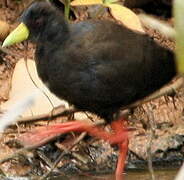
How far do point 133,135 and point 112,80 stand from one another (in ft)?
4.40

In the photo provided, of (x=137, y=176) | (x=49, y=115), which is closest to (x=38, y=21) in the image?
(x=49, y=115)

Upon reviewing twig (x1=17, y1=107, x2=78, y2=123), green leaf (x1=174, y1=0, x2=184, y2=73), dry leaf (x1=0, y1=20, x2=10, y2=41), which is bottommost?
twig (x1=17, y1=107, x2=78, y2=123)

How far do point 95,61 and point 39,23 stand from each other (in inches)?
16.1

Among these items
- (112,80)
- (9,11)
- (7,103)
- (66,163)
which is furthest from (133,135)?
(9,11)

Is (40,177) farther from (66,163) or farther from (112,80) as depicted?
(112,80)

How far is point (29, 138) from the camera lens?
3.69m

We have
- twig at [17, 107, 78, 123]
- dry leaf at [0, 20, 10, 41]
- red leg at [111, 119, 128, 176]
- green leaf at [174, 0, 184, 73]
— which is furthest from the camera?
dry leaf at [0, 20, 10, 41]

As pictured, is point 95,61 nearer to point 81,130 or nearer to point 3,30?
point 81,130

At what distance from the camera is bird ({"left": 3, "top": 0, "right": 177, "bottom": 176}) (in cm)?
367

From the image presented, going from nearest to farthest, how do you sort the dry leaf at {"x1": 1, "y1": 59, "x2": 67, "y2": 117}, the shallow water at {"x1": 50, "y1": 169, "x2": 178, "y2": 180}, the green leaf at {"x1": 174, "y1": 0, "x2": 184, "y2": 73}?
the green leaf at {"x1": 174, "y1": 0, "x2": 184, "y2": 73}, the shallow water at {"x1": 50, "y1": 169, "x2": 178, "y2": 180}, the dry leaf at {"x1": 1, "y1": 59, "x2": 67, "y2": 117}

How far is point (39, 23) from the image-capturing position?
385 cm

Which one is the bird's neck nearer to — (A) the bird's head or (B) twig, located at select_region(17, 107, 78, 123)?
(A) the bird's head

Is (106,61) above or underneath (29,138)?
above

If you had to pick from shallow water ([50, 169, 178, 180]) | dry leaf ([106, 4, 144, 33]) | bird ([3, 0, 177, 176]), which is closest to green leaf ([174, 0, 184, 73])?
bird ([3, 0, 177, 176])
